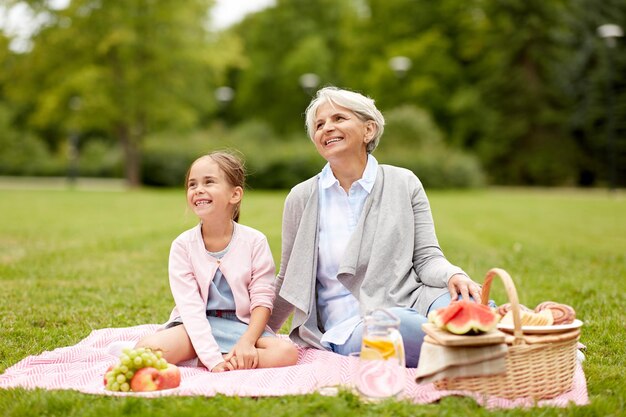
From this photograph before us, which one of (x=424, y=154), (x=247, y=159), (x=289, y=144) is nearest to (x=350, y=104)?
(x=424, y=154)

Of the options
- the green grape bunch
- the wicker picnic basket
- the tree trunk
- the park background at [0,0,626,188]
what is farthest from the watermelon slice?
the tree trunk

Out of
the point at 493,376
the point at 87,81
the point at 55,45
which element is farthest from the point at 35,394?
the point at 55,45

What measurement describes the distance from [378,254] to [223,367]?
1086 millimetres

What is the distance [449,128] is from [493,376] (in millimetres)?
39810

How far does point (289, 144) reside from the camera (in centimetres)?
3388

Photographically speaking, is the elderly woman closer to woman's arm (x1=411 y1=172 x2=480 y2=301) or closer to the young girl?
woman's arm (x1=411 y1=172 x2=480 y2=301)

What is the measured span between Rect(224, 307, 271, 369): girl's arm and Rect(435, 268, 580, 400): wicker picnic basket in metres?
1.13

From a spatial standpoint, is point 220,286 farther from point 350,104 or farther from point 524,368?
point 524,368

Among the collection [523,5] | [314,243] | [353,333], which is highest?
[523,5]

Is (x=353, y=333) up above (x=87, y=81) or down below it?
below

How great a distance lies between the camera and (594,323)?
217 inches

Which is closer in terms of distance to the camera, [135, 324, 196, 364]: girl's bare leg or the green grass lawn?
the green grass lawn

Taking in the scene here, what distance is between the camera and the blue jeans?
4.00 meters

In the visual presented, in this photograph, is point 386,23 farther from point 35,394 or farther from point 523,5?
point 35,394
